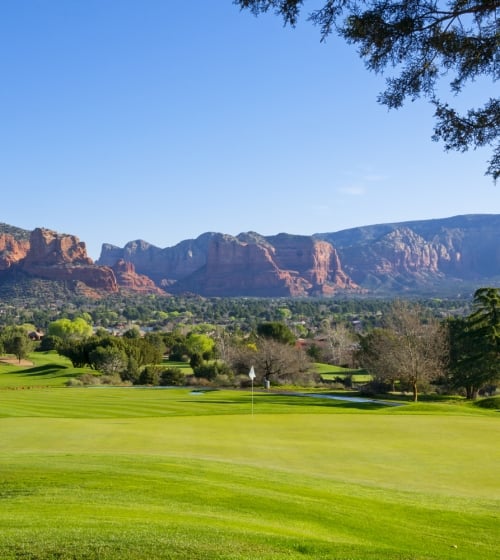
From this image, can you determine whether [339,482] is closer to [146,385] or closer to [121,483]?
[121,483]

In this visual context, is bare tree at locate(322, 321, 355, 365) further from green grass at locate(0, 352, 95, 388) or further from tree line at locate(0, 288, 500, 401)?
green grass at locate(0, 352, 95, 388)

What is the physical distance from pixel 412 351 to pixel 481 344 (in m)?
4.65

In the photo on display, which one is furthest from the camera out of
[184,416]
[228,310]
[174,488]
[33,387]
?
[228,310]

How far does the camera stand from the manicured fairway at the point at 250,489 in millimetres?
7375

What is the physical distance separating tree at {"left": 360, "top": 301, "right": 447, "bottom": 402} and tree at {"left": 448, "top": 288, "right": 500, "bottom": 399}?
2.52 meters

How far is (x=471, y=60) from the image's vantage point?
10633mm

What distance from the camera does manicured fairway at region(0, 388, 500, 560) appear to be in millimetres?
7375

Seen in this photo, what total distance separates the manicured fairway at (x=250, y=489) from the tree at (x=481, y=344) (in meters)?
16.6

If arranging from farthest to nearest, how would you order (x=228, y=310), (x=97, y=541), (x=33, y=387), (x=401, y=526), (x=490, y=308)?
(x=228, y=310), (x=33, y=387), (x=490, y=308), (x=401, y=526), (x=97, y=541)

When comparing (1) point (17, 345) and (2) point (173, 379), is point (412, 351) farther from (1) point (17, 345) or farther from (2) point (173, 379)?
(1) point (17, 345)

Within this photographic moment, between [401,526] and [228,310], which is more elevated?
[228,310]

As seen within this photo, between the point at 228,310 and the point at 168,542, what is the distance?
18205 centimetres

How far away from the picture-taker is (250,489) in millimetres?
11617

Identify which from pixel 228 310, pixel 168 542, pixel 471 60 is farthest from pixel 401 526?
pixel 228 310
